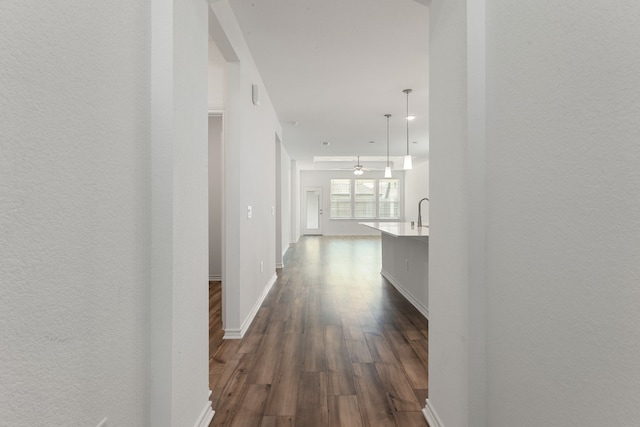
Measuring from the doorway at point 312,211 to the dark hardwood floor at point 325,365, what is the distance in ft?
28.8

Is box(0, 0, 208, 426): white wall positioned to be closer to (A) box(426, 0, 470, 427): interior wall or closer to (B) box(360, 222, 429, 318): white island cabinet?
(A) box(426, 0, 470, 427): interior wall

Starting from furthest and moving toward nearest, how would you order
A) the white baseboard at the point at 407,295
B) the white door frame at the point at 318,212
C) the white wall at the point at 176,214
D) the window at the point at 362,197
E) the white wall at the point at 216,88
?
the window at the point at 362,197, the white door frame at the point at 318,212, the white wall at the point at 216,88, the white baseboard at the point at 407,295, the white wall at the point at 176,214

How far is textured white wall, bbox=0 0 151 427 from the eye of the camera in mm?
698

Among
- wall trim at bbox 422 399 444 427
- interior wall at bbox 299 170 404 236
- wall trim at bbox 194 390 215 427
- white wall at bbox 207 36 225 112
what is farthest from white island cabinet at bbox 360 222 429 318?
interior wall at bbox 299 170 404 236

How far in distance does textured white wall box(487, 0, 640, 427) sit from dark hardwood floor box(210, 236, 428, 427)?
852 millimetres

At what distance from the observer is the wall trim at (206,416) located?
5.23ft

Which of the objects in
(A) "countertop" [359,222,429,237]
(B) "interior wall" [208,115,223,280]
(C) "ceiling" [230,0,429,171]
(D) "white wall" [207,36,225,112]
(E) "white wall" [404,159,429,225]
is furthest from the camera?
(E) "white wall" [404,159,429,225]

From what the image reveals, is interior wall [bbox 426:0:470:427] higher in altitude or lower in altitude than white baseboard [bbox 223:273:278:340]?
higher

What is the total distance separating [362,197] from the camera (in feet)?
42.9

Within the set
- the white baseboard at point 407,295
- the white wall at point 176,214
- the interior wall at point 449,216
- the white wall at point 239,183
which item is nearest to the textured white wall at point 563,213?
the interior wall at point 449,216

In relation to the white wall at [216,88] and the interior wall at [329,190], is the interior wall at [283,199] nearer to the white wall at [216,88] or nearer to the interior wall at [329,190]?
the white wall at [216,88]

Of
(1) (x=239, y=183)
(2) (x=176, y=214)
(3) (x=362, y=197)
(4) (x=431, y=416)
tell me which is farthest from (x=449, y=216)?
(3) (x=362, y=197)

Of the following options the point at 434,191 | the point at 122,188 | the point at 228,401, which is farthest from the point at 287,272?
the point at 122,188

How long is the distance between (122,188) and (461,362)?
1466mm
